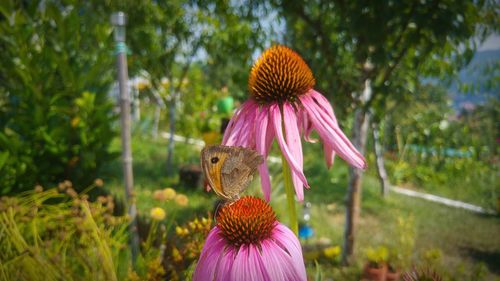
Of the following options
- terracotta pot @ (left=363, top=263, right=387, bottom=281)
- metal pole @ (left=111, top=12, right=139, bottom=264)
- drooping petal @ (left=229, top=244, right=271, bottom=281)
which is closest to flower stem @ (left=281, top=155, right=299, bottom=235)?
drooping petal @ (left=229, top=244, right=271, bottom=281)

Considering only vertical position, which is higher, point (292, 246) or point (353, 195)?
point (292, 246)

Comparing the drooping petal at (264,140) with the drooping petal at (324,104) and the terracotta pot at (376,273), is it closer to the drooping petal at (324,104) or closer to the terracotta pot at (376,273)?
the drooping petal at (324,104)

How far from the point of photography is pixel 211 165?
0.77 meters

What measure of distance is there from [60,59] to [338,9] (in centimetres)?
201

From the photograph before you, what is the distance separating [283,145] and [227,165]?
185 mm

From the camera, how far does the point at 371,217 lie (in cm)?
506

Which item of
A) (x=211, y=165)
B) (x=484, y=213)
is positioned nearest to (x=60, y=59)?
(x=211, y=165)

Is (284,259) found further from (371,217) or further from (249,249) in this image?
(371,217)

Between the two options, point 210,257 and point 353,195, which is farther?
point 353,195

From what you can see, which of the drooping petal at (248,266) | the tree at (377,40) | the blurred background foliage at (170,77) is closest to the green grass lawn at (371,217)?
the blurred background foliage at (170,77)

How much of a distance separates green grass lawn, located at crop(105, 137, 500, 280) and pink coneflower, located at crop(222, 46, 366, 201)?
1700 millimetres

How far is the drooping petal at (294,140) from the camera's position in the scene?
895 millimetres

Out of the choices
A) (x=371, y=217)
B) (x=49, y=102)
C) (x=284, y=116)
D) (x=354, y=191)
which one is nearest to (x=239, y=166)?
(x=284, y=116)

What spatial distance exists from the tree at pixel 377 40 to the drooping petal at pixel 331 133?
1.25 metres
